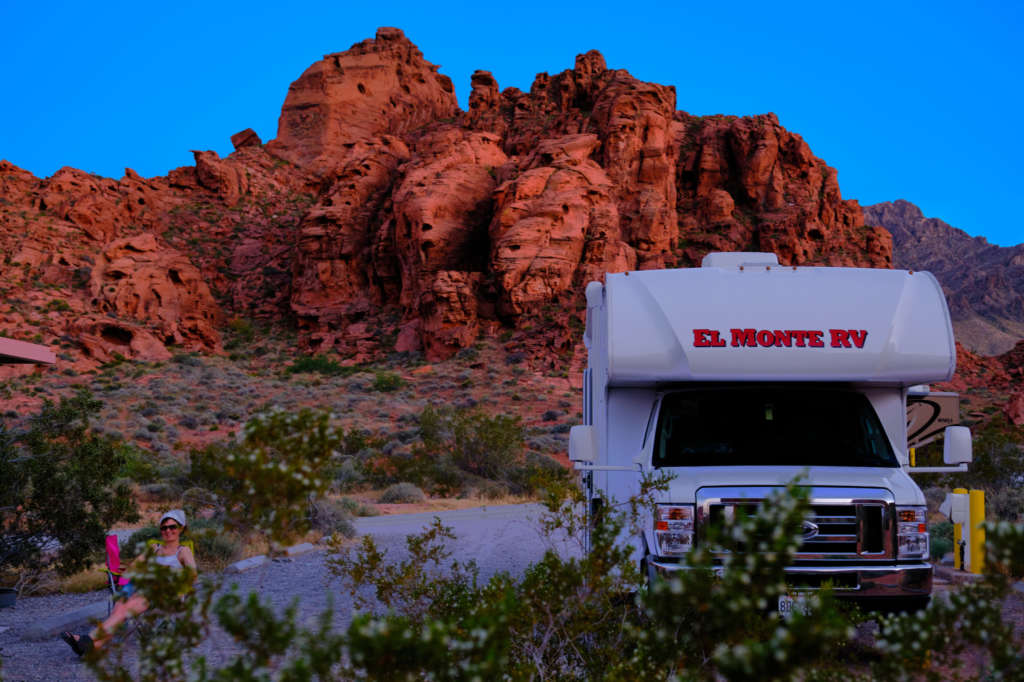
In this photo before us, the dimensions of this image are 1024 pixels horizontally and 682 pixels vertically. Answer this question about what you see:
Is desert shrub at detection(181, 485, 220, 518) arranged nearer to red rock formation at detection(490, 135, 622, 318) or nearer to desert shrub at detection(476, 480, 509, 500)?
desert shrub at detection(476, 480, 509, 500)

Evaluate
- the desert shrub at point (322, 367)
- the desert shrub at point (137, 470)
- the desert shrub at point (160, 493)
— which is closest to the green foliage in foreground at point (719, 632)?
the desert shrub at point (160, 493)

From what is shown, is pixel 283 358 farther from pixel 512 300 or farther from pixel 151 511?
pixel 151 511

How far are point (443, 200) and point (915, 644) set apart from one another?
51159mm

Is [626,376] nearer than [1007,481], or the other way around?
[626,376]

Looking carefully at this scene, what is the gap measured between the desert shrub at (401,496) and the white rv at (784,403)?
50.3 ft

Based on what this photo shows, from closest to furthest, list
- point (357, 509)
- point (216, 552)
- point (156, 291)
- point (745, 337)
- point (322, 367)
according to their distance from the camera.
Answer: point (745, 337) → point (216, 552) → point (357, 509) → point (322, 367) → point (156, 291)

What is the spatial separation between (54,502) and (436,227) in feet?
143

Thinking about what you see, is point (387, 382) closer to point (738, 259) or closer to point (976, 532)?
point (976, 532)

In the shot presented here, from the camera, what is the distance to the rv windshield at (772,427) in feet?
22.8

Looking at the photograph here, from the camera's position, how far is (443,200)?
52469mm

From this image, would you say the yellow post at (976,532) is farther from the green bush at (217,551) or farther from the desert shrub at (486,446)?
the desert shrub at (486,446)

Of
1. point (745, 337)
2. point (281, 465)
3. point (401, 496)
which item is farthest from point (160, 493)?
point (281, 465)

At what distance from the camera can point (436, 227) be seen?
51.8 m

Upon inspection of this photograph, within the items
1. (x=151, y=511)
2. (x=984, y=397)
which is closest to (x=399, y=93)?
(x=984, y=397)
